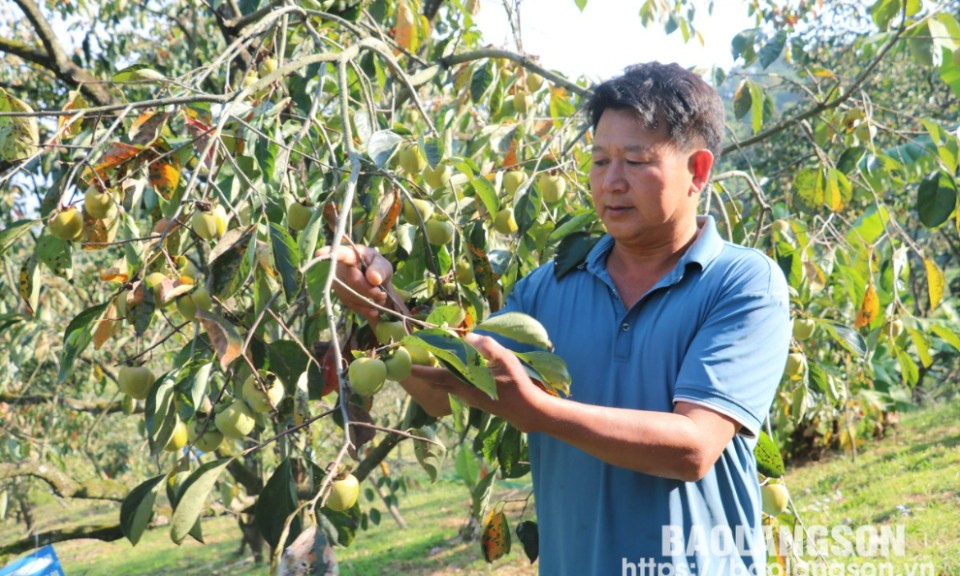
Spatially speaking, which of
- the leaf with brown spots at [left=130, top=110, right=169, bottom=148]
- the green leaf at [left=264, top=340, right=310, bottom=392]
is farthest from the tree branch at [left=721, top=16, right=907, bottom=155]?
the leaf with brown spots at [left=130, top=110, right=169, bottom=148]

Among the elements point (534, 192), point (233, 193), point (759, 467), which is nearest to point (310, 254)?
point (233, 193)

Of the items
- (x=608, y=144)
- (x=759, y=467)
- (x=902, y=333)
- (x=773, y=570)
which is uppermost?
(x=608, y=144)

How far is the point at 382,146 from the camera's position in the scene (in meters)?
1.42

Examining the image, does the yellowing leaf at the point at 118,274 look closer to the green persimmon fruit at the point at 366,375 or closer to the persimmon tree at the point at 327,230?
the persimmon tree at the point at 327,230

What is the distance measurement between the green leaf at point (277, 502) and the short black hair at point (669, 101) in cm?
70

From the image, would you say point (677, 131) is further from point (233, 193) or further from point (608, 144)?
point (233, 193)

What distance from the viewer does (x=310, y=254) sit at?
126 cm

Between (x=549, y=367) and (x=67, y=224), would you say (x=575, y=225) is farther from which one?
(x=67, y=224)

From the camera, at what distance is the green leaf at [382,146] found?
140cm

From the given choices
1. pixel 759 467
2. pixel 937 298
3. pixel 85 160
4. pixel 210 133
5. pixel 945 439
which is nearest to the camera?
pixel 85 160

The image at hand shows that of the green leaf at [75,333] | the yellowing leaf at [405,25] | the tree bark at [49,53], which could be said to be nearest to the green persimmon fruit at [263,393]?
the green leaf at [75,333]

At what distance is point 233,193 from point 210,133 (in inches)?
7.6

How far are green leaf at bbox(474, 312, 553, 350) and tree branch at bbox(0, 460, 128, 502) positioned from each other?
2046 millimetres

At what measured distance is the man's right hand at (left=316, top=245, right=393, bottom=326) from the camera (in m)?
1.29
